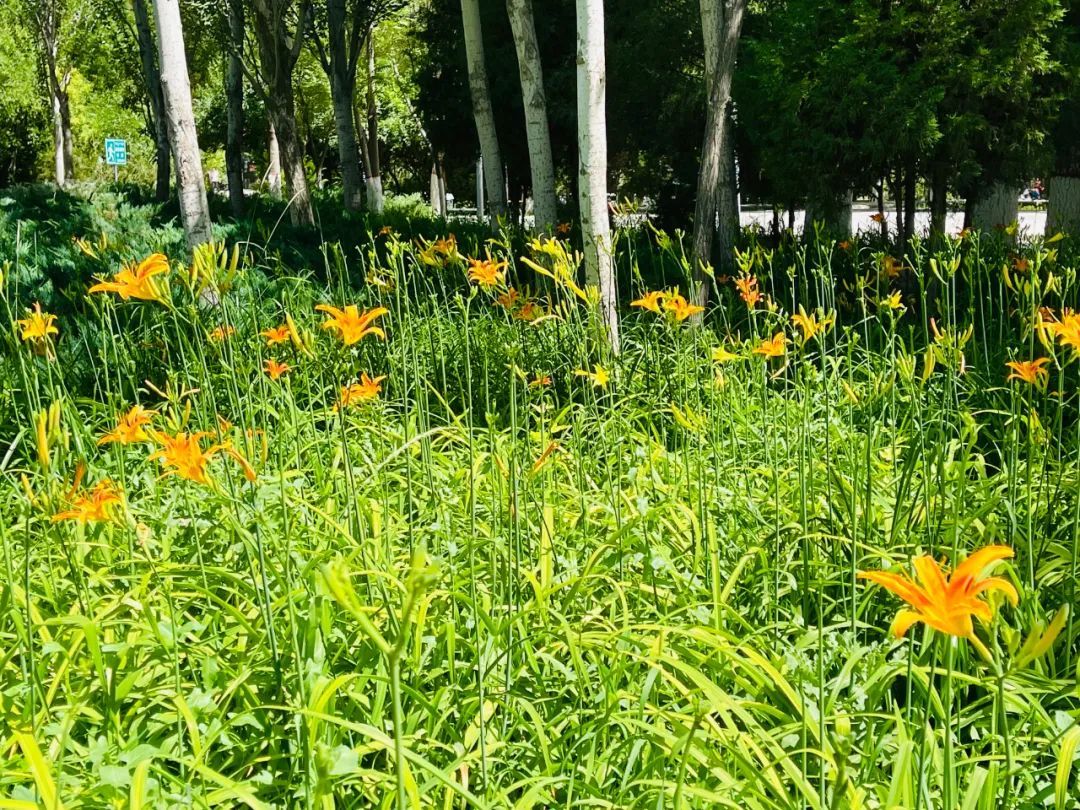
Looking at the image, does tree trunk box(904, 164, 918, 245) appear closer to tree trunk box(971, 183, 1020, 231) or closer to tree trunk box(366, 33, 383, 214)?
tree trunk box(971, 183, 1020, 231)

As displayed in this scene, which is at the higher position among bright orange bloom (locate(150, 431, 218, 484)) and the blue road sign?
the blue road sign

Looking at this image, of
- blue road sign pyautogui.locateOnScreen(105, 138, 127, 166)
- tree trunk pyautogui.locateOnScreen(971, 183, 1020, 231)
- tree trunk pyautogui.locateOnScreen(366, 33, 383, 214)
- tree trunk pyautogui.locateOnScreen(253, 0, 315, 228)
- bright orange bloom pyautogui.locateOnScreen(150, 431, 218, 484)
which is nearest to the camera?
bright orange bloom pyautogui.locateOnScreen(150, 431, 218, 484)

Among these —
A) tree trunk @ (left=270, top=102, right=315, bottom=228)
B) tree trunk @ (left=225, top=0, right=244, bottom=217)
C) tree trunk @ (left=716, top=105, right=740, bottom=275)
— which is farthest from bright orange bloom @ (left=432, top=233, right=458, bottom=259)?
tree trunk @ (left=225, top=0, right=244, bottom=217)

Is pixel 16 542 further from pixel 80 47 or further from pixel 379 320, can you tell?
pixel 80 47

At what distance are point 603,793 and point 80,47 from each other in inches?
1169

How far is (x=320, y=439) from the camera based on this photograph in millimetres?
3053

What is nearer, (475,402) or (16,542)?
(16,542)

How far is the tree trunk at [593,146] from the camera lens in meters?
4.95

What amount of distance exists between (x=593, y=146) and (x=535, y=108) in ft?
7.37

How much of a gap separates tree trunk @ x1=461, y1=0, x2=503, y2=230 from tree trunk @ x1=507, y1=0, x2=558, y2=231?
34.0 inches

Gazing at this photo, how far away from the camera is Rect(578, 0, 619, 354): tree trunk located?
4.95m

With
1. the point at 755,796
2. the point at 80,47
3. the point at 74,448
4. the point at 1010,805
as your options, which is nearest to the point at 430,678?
the point at 755,796

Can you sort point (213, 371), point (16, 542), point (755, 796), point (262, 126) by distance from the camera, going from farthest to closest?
1. point (262, 126)
2. point (213, 371)
3. point (16, 542)
4. point (755, 796)

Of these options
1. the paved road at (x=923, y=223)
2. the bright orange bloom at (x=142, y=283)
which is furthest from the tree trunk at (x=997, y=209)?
the bright orange bloom at (x=142, y=283)
